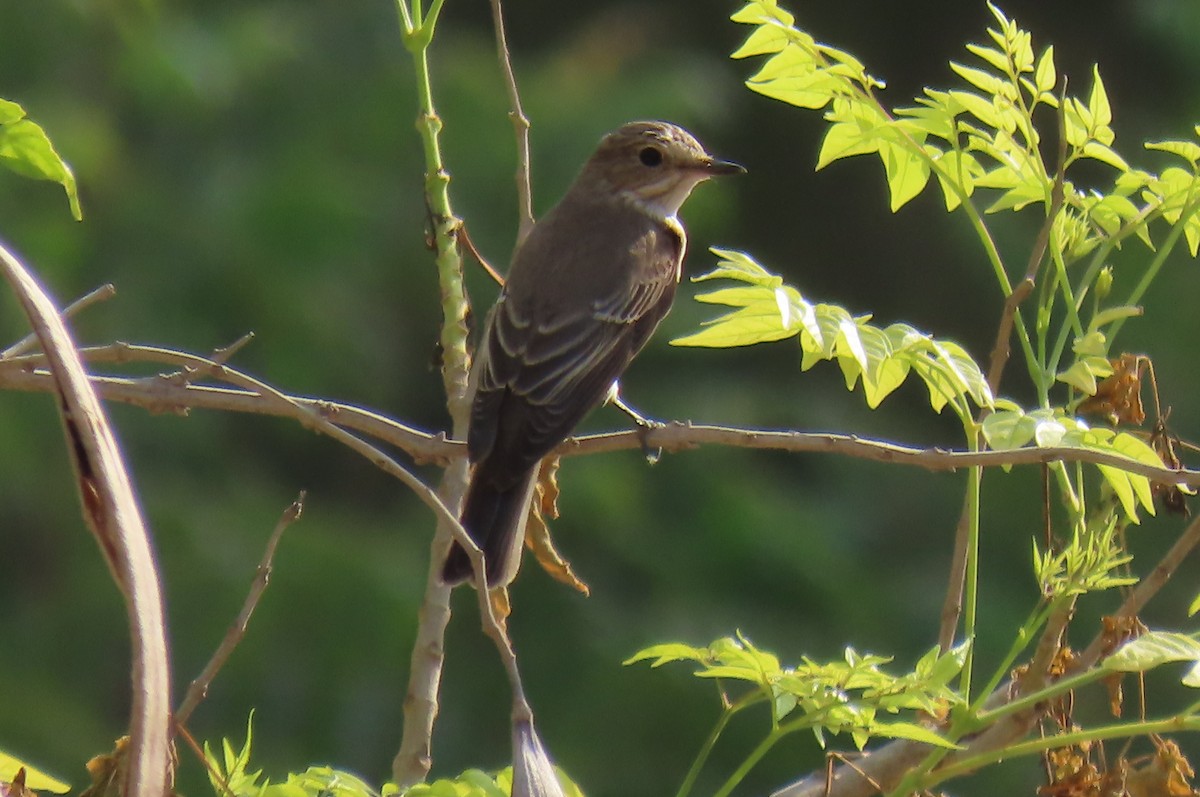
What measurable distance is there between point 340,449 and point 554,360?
18.5 ft

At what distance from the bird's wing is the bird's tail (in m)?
0.07

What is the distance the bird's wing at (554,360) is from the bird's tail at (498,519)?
0.07m

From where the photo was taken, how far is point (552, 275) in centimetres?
371

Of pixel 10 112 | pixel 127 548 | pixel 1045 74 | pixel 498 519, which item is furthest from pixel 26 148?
pixel 498 519

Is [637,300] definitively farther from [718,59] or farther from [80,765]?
[718,59]

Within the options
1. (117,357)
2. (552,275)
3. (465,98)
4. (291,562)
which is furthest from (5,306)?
(117,357)

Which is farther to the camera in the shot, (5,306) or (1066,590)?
(5,306)

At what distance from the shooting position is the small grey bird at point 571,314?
3.13 metres

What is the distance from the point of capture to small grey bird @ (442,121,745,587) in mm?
3133

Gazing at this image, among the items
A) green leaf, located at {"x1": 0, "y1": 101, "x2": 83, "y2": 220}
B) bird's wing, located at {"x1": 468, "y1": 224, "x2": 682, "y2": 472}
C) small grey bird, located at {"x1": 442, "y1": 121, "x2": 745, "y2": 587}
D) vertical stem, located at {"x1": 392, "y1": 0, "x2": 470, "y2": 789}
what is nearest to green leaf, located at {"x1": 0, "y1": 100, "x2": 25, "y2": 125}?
green leaf, located at {"x1": 0, "y1": 101, "x2": 83, "y2": 220}

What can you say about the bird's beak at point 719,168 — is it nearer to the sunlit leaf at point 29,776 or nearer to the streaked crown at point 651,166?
the streaked crown at point 651,166

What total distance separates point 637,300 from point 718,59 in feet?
20.5

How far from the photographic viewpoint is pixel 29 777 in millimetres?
1608

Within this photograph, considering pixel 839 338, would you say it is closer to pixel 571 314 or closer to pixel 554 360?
pixel 554 360
